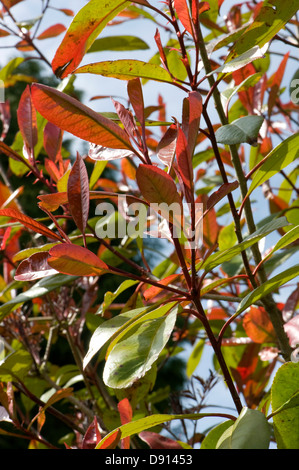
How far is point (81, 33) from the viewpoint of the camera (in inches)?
27.2

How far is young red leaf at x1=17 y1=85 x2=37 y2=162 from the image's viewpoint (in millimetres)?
937

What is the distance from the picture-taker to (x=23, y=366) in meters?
1.15

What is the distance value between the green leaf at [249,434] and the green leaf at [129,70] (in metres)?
0.47

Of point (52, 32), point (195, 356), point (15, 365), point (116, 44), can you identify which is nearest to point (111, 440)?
point (15, 365)

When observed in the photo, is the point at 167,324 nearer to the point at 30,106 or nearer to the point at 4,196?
the point at 30,106

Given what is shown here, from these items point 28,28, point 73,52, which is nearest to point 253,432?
point 73,52

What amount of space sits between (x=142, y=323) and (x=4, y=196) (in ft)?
3.04

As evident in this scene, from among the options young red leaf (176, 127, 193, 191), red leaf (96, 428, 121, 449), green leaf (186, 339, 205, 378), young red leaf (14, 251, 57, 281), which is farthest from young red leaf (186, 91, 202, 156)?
green leaf (186, 339, 205, 378)

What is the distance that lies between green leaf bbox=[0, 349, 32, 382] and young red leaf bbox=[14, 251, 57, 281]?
46cm

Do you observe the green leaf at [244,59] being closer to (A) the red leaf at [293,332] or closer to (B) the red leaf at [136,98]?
(B) the red leaf at [136,98]

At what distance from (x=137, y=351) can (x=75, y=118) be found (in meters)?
0.27

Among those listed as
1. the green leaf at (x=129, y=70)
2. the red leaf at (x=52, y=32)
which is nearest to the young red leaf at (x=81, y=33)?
the green leaf at (x=129, y=70)

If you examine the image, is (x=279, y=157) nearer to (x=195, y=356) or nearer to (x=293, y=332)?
(x=293, y=332)

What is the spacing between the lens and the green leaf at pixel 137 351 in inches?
23.7
